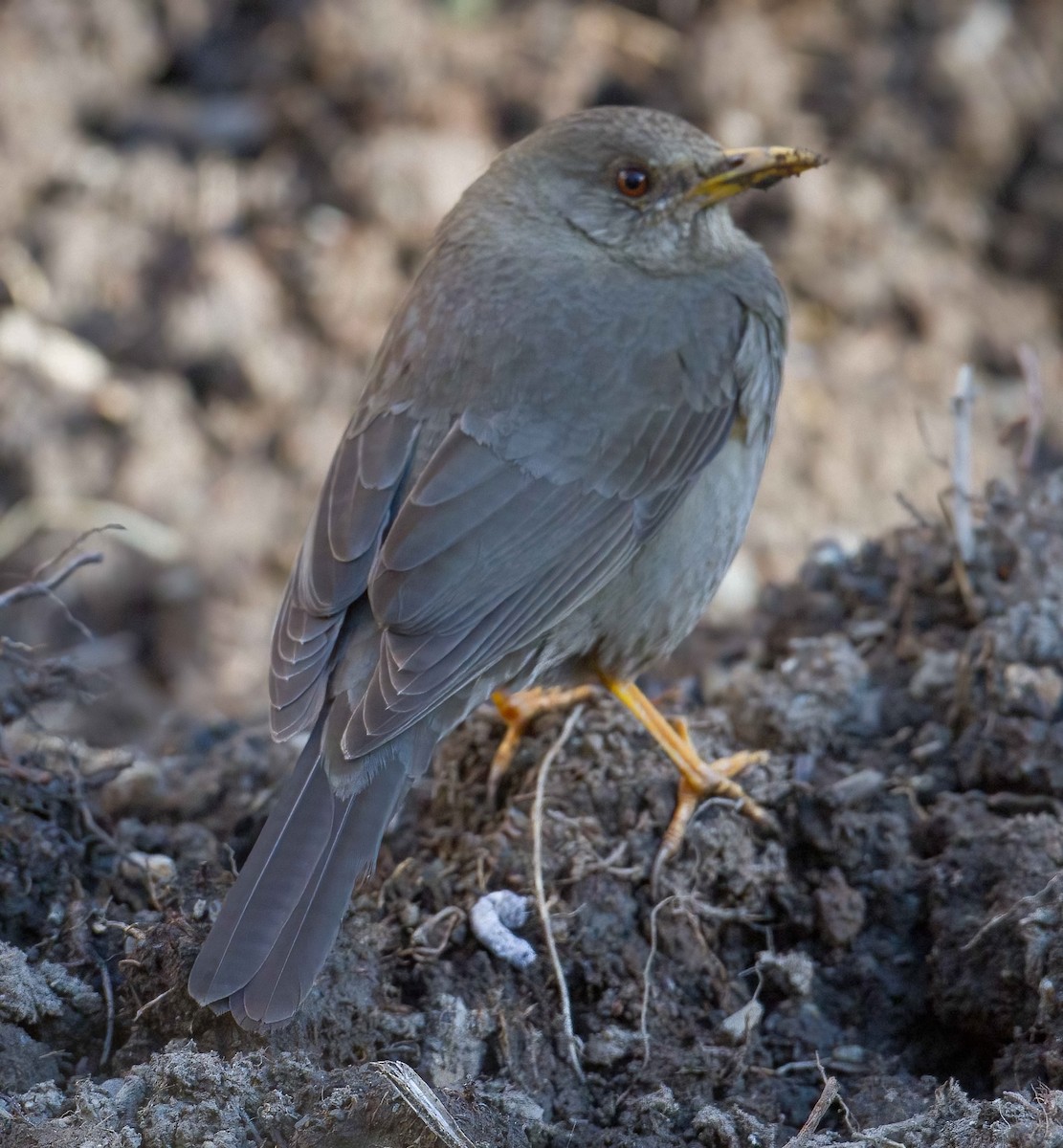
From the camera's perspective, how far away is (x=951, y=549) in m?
4.73

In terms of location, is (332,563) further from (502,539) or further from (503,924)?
(503,924)

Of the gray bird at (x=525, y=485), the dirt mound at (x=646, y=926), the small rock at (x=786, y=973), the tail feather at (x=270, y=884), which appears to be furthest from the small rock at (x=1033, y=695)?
the tail feather at (x=270, y=884)

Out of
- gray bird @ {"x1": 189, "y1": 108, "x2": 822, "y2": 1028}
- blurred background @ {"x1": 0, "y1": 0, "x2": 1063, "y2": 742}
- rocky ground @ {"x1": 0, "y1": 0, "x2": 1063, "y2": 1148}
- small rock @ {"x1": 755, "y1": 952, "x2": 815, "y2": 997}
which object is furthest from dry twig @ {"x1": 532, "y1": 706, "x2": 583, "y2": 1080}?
blurred background @ {"x1": 0, "y1": 0, "x2": 1063, "y2": 742}

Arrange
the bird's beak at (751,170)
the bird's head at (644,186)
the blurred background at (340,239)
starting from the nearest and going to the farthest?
the bird's beak at (751,170), the bird's head at (644,186), the blurred background at (340,239)

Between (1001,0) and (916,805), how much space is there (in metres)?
4.52

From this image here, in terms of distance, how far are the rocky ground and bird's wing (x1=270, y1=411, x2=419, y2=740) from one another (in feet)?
1.47

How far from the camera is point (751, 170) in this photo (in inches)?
166

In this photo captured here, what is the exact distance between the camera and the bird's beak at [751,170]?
416 centimetres

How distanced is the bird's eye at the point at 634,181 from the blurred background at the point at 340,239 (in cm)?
198

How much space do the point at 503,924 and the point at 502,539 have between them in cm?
86

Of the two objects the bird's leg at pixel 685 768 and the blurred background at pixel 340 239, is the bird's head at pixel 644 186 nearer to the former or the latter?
the bird's leg at pixel 685 768

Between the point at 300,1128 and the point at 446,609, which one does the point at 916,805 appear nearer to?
the point at 446,609

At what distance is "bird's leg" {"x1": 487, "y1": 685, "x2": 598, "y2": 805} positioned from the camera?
4.14m

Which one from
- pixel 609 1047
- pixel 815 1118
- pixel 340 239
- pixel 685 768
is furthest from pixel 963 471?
pixel 340 239
